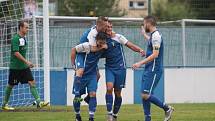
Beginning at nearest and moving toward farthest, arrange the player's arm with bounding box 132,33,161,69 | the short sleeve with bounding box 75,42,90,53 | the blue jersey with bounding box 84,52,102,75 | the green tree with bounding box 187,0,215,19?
the player's arm with bounding box 132,33,161,69 → the short sleeve with bounding box 75,42,90,53 → the blue jersey with bounding box 84,52,102,75 → the green tree with bounding box 187,0,215,19

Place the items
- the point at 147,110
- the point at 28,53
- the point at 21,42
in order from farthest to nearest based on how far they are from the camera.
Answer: the point at 28,53
the point at 21,42
the point at 147,110

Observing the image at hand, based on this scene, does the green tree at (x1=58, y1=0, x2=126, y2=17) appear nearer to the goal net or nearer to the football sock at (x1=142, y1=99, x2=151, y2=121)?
the goal net

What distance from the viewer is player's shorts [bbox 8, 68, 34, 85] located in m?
18.7

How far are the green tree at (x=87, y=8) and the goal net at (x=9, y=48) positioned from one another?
5380mm

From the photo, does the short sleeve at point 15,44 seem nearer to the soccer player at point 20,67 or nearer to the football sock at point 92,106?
the soccer player at point 20,67

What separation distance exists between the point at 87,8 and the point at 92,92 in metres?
12.3

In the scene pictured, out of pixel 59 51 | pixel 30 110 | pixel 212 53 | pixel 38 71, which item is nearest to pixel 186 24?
pixel 212 53

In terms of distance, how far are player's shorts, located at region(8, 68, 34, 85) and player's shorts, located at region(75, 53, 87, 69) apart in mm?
3785

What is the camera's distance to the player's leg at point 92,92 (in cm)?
1466

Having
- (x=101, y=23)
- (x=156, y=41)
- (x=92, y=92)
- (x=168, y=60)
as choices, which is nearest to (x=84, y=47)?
(x=101, y=23)

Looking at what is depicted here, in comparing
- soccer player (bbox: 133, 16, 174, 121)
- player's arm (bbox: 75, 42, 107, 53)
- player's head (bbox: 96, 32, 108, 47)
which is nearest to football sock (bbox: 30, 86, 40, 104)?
player's arm (bbox: 75, 42, 107, 53)

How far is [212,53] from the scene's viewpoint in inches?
985

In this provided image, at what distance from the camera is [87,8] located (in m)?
27.0

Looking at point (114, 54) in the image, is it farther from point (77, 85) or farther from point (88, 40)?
point (77, 85)
